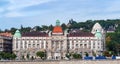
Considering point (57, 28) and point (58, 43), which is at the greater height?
point (57, 28)

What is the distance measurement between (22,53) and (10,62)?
42.7 m

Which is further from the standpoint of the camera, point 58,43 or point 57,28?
point 57,28

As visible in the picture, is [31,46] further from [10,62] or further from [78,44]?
[10,62]

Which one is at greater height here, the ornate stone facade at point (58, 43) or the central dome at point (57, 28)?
the central dome at point (57, 28)

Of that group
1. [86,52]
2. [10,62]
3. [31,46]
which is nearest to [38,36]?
[31,46]

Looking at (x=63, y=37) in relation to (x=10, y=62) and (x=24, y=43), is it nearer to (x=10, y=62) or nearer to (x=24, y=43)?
(x=24, y=43)

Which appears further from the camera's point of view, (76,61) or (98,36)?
(98,36)

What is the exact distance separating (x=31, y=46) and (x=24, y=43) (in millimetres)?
1815

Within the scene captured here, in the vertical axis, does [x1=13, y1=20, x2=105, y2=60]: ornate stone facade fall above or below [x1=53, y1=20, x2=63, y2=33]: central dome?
below

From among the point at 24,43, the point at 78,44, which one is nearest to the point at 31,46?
Result: the point at 24,43

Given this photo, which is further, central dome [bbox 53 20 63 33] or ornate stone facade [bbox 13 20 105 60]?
central dome [bbox 53 20 63 33]

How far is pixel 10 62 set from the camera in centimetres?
9781

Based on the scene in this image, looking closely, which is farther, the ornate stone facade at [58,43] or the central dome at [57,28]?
the central dome at [57,28]

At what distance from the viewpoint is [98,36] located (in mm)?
143750
